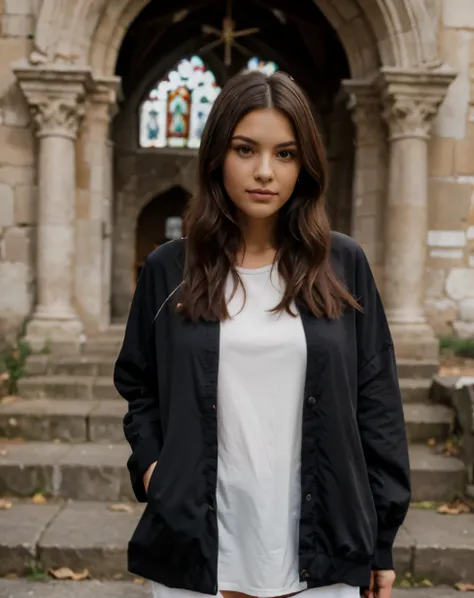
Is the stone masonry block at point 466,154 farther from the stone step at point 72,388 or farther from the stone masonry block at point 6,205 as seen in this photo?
the stone masonry block at point 6,205

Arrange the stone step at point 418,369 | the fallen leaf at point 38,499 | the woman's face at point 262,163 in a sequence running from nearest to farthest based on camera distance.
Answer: the woman's face at point 262,163, the fallen leaf at point 38,499, the stone step at point 418,369

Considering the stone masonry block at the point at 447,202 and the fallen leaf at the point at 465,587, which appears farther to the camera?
the stone masonry block at the point at 447,202

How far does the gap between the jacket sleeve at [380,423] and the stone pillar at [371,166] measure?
15.7 ft

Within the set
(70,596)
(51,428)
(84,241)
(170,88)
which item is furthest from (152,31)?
(70,596)

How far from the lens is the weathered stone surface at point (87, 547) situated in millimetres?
3213

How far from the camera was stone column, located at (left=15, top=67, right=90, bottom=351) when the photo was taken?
555cm

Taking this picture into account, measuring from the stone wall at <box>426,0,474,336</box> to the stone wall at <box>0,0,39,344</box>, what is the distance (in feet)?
11.9

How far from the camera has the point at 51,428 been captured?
178 inches

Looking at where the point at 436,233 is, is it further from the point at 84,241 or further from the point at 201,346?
the point at 201,346

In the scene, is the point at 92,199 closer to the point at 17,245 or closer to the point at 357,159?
the point at 17,245

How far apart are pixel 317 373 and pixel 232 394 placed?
0.18 meters

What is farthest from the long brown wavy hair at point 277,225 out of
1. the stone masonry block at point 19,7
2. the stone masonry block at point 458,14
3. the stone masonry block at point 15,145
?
the stone masonry block at point 458,14

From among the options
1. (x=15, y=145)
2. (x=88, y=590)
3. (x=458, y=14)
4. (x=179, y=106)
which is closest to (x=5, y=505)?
(x=88, y=590)

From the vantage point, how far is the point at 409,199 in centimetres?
581
